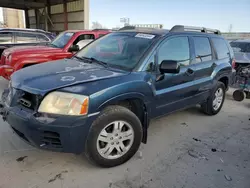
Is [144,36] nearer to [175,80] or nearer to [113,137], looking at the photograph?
[175,80]

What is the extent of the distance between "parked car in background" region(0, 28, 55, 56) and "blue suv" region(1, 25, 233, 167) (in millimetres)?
5765

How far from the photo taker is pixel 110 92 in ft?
8.14

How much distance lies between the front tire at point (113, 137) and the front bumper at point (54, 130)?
4.7 inches

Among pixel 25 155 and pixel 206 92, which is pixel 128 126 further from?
pixel 206 92

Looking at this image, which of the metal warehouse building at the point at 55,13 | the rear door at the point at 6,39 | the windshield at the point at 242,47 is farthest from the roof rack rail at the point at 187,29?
the metal warehouse building at the point at 55,13

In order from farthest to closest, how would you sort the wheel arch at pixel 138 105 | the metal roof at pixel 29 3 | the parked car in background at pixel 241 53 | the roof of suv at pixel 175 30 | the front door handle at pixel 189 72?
the metal roof at pixel 29 3 → the parked car in background at pixel 241 53 → the front door handle at pixel 189 72 → the roof of suv at pixel 175 30 → the wheel arch at pixel 138 105

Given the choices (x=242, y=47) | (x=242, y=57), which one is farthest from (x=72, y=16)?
(x=242, y=57)

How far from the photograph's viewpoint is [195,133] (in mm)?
3873

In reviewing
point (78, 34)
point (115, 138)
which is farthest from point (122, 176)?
point (78, 34)

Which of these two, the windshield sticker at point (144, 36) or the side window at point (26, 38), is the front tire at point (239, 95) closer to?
the windshield sticker at point (144, 36)

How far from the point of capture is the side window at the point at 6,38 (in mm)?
8367

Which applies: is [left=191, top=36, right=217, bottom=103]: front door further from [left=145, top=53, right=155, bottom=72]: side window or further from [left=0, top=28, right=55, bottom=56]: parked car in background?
[left=0, top=28, right=55, bottom=56]: parked car in background

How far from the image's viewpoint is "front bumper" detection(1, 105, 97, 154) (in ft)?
7.33

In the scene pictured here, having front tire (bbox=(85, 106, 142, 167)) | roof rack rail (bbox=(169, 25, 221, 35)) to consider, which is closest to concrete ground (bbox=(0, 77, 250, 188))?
front tire (bbox=(85, 106, 142, 167))
